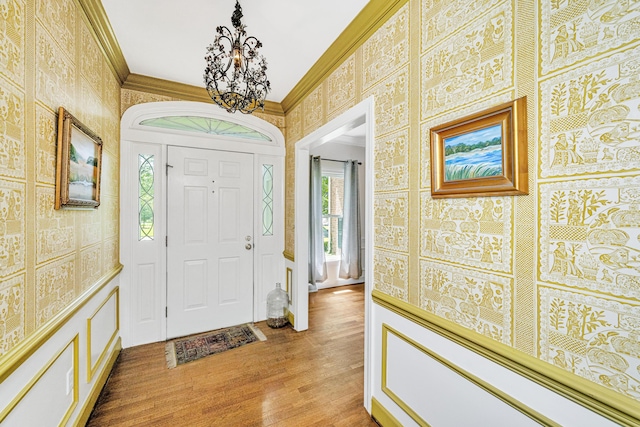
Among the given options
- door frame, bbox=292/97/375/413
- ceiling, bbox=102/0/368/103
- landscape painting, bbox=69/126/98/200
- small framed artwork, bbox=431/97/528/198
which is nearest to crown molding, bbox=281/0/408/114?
ceiling, bbox=102/0/368/103

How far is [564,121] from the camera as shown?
0.91 m

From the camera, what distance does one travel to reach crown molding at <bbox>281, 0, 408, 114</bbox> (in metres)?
1.67

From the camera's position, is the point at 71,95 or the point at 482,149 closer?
the point at 482,149

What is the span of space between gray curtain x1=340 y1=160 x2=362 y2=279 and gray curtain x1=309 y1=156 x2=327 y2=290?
49 cm

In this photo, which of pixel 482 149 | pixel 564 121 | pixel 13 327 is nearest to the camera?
pixel 564 121

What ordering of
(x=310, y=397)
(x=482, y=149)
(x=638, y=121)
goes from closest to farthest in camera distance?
1. (x=638, y=121)
2. (x=482, y=149)
3. (x=310, y=397)

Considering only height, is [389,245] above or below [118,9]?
below

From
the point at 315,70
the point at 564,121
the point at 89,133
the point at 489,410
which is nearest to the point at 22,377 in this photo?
the point at 89,133

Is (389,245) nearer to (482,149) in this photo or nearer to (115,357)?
(482,149)

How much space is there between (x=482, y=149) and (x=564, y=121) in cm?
28

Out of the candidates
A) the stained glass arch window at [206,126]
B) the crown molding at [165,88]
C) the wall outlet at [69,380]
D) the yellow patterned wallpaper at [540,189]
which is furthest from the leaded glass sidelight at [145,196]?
the yellow patterned wallpaper at [540,189]

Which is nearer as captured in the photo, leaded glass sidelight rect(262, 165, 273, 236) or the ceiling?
the ceiling

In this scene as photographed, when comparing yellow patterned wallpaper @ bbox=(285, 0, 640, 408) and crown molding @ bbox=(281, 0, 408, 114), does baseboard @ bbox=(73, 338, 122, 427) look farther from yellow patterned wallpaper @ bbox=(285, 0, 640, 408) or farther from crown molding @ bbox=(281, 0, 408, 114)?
crown molding @ bbox=(281, 0, 408, 114)

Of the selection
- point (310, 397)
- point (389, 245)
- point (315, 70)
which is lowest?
point (310, 397)
